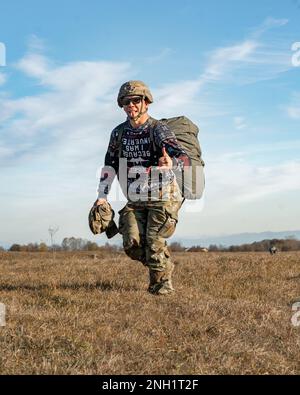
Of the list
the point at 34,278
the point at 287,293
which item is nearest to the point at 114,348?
the point at 287,293

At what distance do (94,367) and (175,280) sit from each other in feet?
18.1

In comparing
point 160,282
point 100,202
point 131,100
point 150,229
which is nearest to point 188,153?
point 131,100

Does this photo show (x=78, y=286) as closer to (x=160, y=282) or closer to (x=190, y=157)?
(x=160, y=282)

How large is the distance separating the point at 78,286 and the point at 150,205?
1825mm

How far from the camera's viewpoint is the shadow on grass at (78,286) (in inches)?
341

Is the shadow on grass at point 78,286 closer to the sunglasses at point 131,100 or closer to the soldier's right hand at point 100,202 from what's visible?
the soldier's right hand at point 100,202

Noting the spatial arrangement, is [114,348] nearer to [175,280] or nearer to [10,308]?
[10,308]

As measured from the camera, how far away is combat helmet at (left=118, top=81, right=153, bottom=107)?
8.10m

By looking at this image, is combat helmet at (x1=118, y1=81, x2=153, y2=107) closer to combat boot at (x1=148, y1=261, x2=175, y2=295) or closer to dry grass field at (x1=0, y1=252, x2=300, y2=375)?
combat boot at (x1=148, y1=261, x2=175, y2=295)

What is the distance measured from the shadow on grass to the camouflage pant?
60 centimetres

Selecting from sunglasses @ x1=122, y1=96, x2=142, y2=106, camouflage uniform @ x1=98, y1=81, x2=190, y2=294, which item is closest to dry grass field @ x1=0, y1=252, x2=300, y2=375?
camouflage uniform @ x1=98, y1=81, x2=190, y2=294

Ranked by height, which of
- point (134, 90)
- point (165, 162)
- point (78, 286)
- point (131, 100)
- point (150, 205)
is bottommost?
point (78, 286)

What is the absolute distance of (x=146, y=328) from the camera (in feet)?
19.2
